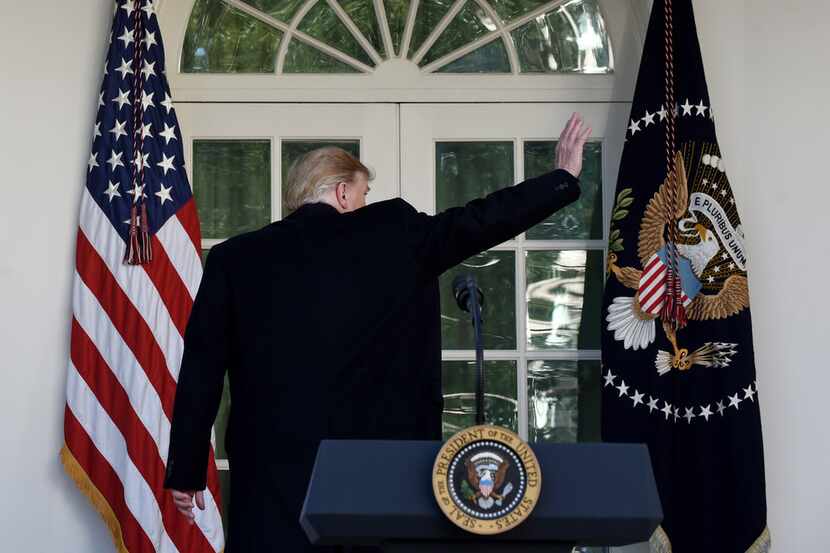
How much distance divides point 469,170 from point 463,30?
0.52 metres

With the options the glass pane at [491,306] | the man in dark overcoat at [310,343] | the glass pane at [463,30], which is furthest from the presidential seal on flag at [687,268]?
the man in dark overcoat at [310,343]

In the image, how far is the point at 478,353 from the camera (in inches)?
70.6

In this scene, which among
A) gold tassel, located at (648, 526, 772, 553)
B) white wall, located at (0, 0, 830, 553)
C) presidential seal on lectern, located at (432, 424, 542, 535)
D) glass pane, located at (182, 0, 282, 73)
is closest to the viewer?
presidential seal on lectern, located at (432, 424, 542, 535)

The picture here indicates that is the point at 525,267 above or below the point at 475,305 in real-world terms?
above

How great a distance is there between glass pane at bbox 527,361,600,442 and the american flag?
3.80 feet

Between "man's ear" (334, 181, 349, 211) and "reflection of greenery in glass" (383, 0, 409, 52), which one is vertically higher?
"reflection of greenery in glass" (383, 0, 409, 52)

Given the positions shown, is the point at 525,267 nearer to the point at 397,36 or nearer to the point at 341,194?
the point at 397,36

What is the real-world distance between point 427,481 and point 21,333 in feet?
8.99

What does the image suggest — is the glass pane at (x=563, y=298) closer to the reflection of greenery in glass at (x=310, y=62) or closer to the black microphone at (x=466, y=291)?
the reflection of greenery in glass at (x=310, y=62)

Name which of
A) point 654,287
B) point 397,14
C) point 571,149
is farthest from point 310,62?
point 571,149

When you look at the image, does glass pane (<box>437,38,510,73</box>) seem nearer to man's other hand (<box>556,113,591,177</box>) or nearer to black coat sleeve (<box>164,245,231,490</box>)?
black coat sleeve (<box>164,245,231,490</box>)

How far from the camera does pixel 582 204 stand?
4.46 metres

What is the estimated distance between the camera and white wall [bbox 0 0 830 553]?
4062mm

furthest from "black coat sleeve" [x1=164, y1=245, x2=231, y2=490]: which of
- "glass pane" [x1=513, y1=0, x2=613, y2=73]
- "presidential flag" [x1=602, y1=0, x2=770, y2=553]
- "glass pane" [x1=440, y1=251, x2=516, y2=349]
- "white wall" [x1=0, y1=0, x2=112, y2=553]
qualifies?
"glass pane" [x1=513, y1=0, x2=613, y2=73]
